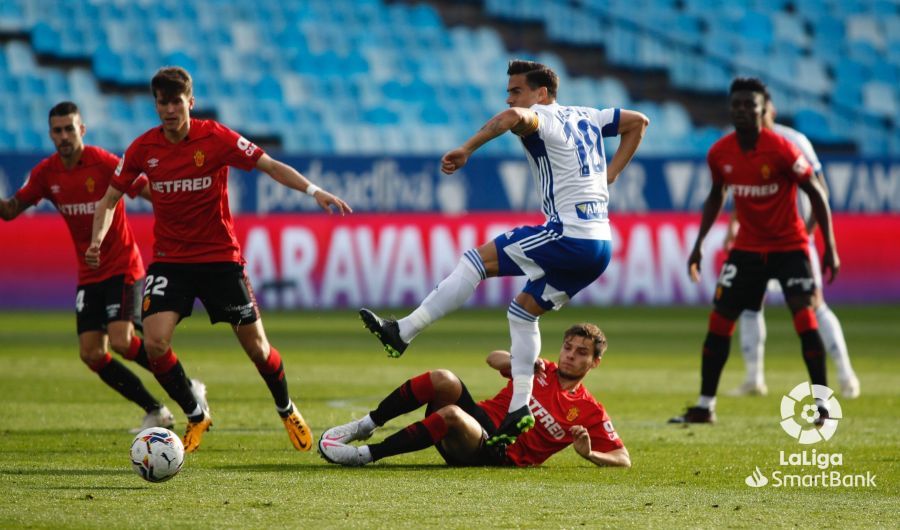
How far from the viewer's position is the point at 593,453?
7316mm

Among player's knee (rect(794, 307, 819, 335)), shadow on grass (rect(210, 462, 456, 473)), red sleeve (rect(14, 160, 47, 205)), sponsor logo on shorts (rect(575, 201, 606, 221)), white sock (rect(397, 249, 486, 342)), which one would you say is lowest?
shadow on grass (rect(210, 462, 456, 473))

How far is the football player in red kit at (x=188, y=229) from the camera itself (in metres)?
7.99

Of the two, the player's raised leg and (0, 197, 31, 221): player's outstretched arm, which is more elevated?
(0, 197, 31, 221): player's outstretched arm

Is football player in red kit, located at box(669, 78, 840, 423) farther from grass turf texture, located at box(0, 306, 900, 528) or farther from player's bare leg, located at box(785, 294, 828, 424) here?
grass turf texture, located at box(0, 306, 900, 528)

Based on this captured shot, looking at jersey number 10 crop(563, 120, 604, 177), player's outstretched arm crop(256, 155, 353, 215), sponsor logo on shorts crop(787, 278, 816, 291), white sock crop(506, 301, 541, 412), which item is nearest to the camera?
white sock crop(506, 301, 541, 412)

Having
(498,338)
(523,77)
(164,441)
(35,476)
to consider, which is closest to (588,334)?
(523,77)

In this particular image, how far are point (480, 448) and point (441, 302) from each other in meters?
0.79

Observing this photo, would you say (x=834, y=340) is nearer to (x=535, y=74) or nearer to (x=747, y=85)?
(x=747, y=85)

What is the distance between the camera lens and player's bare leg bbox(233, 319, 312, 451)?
820 cm

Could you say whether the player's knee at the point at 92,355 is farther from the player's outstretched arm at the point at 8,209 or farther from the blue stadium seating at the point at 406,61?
the blue stadium seating at the point at 406,61

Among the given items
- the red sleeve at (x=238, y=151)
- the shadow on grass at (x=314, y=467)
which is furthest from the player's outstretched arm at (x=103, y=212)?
the shadow on grass at (x=314, y=467)

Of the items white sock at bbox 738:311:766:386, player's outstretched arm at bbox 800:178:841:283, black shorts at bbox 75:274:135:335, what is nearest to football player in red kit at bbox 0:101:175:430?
black shorts at bbox 75:274:135:335

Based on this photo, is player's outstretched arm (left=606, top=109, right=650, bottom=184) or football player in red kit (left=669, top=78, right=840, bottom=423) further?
football player in red kit (left=669, top=78, right=840, bottom=423)

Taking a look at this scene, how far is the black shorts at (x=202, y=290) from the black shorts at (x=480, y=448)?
1.41 m
